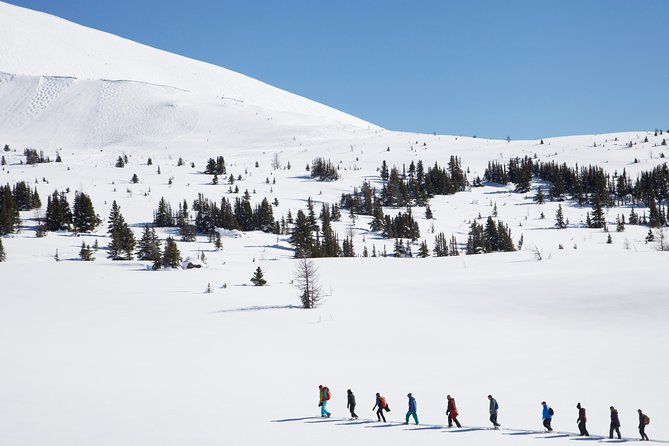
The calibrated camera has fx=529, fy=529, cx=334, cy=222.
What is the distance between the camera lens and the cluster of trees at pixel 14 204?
71438mm

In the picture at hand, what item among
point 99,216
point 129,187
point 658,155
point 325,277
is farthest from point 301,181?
point 658,155

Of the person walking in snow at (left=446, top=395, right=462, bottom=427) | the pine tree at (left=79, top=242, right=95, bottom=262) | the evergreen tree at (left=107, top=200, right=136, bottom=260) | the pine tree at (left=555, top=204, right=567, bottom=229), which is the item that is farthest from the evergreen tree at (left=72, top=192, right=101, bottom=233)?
the pine tree at (left=555, top=204, right=567, bottom=229)

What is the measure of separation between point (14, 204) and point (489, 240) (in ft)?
233

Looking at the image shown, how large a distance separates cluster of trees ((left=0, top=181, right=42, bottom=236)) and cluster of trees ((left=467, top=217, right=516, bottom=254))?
63846 mm

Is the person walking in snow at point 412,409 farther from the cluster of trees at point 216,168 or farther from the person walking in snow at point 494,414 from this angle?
the cluster of trees at point 216,168

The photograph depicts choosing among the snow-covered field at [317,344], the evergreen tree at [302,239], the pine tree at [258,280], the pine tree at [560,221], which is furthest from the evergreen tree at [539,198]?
Result: the pine tree at [258,280]

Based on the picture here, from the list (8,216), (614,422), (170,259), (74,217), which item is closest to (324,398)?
(614,422)

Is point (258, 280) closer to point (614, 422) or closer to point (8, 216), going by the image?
point (614, 422)

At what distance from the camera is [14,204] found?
78.5 metres

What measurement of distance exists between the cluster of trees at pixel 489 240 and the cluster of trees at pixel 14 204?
63846 millimetres

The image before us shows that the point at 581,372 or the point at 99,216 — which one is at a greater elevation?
the point at 99,216

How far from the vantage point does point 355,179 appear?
424ft

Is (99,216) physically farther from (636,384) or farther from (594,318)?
(636,384)

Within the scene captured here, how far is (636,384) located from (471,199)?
94.6m
